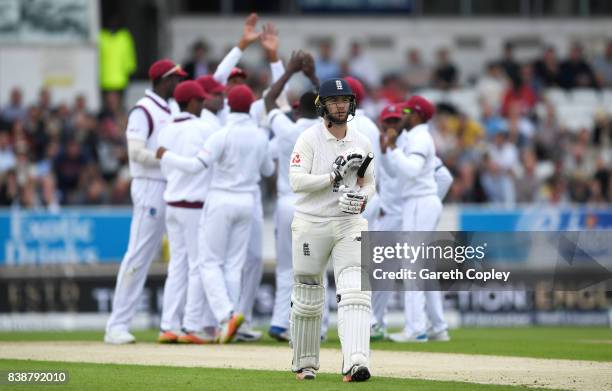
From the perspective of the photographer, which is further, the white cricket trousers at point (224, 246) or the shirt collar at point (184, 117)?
the shirt collar at point (184, 117)

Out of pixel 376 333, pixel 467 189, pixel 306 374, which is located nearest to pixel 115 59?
pixel 467 189

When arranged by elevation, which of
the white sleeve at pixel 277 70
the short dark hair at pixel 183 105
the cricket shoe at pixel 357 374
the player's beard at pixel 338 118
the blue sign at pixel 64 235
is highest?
the player's beard at pixel 338 118

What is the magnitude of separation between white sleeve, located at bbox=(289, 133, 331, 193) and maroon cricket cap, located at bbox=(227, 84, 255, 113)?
365 centimetres

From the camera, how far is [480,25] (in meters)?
32.6

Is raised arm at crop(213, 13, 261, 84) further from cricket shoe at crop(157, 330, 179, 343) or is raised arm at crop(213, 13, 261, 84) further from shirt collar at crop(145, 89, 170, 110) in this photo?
cricket shoe at crop(157, 330, 179, 343)

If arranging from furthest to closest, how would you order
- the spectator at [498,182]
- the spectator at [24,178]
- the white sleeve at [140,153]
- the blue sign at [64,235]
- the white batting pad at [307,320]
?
the spectator at [498,182]
the spectator at [24,178]
the blue sign at [64,235]
the white sleeve at [140,153]
the white batting pad at [307,320]

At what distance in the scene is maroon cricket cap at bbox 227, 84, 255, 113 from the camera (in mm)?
14711

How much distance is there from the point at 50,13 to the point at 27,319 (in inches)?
344

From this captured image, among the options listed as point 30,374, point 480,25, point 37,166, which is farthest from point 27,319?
point 480,25

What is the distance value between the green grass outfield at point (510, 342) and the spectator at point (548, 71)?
1062cm

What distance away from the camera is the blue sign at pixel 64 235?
21.8m

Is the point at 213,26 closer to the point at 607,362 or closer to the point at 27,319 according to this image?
the point at 27,319

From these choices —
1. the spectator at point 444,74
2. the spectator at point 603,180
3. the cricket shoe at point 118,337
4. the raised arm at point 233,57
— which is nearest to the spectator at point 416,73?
the spectator at point 444,74

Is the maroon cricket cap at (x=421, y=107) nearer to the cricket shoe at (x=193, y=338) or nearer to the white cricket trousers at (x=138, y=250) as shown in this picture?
the white cricket trousers at (x=138, y=250)
